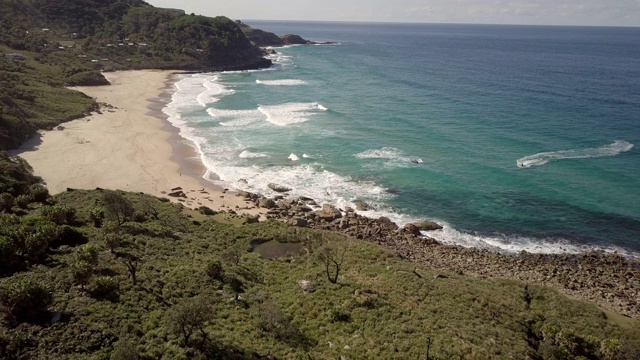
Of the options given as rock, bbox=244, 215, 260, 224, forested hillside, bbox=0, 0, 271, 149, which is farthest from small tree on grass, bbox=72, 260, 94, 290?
forested hillside, bbox=0, 0, 271, 149

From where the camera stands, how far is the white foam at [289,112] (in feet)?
267

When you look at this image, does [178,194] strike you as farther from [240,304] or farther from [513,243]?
[513,243]

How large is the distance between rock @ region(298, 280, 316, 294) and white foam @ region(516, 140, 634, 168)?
4139cm

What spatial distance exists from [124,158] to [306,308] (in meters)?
42.6

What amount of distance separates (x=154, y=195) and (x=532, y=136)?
2348 inches

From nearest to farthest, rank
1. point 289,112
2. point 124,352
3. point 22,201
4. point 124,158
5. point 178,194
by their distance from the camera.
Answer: point 124,352, point 22,201, point 178,194, point 124,158, point 289,112

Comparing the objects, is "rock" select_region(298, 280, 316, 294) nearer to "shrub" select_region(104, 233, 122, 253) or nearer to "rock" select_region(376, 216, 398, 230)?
"shrub" select_region(104, 233, 122, 253)

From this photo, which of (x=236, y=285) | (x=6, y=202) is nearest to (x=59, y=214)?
(x=6, y=202)

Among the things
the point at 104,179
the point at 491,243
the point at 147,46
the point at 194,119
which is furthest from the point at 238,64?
the point at 491,243

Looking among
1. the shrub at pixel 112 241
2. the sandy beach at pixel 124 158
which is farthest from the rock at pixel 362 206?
the shrub at pixel 112 241

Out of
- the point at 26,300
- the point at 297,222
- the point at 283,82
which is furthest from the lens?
the point at 283,82

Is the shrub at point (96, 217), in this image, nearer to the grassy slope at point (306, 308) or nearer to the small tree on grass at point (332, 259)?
the grassy slope at point (306, 308)

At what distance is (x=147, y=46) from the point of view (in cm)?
14862

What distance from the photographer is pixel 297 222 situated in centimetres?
4419
